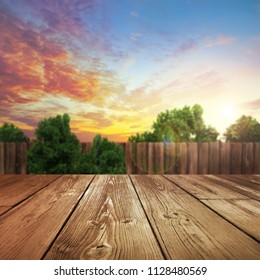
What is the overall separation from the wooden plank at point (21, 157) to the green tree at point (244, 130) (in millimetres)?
5913

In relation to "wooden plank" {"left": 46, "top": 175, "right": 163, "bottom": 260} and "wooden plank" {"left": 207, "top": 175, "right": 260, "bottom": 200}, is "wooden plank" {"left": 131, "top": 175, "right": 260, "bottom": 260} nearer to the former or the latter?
"wooden plank" {"left": 46, "top": 175, "right": 163, "bottom": 260}

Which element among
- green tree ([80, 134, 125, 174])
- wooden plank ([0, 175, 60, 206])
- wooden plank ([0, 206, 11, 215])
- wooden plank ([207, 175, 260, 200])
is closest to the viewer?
wooden plank ([0, 206, 11, 215])

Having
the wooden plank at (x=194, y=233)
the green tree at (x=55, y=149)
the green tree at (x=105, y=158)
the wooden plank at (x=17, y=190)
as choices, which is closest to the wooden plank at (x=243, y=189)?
the wooden plank at (x=194, y=233)

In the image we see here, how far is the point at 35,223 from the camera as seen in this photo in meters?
0.69

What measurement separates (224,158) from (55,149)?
3.41 meters

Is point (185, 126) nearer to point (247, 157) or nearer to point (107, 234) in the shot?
point (247, 157)

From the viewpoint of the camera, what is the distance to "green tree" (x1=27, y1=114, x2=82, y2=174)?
3535mm

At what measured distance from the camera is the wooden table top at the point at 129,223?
1.70ft

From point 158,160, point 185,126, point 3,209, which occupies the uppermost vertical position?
point 185,126

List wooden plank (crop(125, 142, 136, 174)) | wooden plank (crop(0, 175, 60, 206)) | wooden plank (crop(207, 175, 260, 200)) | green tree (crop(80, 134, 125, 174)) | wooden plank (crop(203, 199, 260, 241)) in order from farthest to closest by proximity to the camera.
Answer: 1. wooden plank (crop(125, 142, 136, 174))
2. green tree (crop(80, 134, 125, 174))
3. wooden plank (crop(207, 175, 260, 200))
4. wooden plank (crop(0, 175, 60, 206))
5. wooden plank (crop(203, 199, 260, 241))

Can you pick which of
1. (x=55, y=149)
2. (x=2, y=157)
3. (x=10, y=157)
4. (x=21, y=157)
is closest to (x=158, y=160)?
(x=55, y=149)

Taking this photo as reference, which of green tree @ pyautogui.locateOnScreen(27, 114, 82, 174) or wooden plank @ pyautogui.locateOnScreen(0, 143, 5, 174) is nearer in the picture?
green tree @ pyautogui.locateOnScreen(27, 114, 82, 174)

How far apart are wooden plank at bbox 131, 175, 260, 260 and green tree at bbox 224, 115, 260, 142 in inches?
302

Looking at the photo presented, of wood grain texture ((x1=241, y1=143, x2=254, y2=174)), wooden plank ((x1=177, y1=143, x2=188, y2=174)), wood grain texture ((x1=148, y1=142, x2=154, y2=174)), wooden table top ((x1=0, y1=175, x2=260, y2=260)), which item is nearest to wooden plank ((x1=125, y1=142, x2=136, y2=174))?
wood grain texture ((x1=148, y1=142, x2=154, y2=174))
